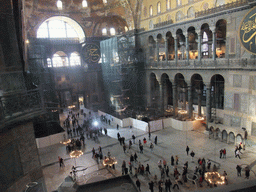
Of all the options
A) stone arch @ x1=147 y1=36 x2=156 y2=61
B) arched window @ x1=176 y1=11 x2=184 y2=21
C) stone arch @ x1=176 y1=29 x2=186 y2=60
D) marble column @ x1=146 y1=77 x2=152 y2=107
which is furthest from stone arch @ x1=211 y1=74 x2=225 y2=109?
stone arch @ x1=147 y1=36 x2=156 y2=61

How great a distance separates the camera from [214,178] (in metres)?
7.37

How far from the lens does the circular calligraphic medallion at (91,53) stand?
26.4 meters

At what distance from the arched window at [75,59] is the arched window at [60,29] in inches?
92.8

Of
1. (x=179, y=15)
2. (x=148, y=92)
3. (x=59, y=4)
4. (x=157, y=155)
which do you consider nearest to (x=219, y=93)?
(x=148, y=92)

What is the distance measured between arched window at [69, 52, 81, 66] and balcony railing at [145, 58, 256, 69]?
1178cm

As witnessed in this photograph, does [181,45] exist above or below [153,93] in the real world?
above

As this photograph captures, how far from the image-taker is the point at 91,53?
26.6 m

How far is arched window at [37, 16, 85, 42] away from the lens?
84.1 feet

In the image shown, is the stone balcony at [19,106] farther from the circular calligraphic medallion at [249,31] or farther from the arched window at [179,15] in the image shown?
the arched window at [179,15]

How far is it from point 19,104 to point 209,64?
15.0 meters

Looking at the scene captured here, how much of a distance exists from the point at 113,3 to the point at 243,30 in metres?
17.7

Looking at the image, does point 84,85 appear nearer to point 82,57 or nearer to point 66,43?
point 82,57

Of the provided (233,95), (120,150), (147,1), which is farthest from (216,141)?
(147,1)

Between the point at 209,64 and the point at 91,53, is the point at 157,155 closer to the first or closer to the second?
the point at 209,64
